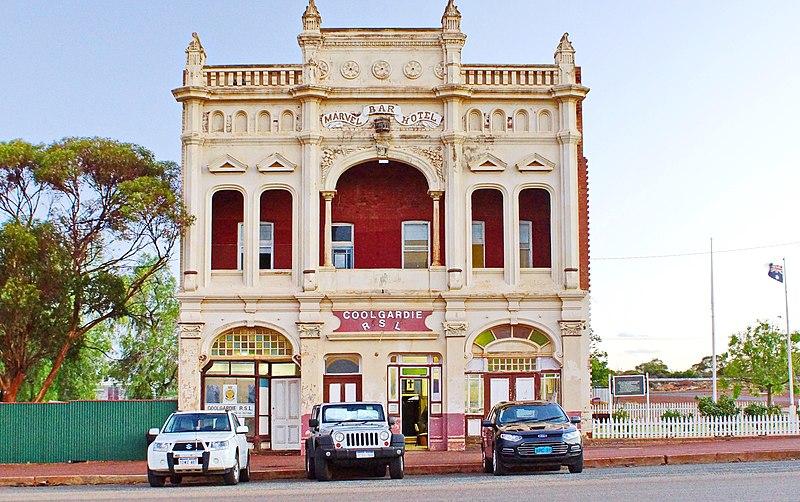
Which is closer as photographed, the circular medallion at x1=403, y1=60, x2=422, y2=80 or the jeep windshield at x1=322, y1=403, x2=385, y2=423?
the jeep windshield at x1=322, y1=403, x2=385, y2=423

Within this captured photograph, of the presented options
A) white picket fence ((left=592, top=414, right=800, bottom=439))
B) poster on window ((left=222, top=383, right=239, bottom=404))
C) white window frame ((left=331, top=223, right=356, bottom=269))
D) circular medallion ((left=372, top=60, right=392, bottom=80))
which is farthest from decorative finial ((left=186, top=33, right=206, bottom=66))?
white picket fence ((left=592, top=414, right=800, bottom=439))

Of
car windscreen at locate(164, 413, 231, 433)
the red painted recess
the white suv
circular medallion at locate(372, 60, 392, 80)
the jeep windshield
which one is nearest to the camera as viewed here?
the white suv

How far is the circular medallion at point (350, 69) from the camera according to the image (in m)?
31.5

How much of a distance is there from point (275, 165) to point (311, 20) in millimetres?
4351

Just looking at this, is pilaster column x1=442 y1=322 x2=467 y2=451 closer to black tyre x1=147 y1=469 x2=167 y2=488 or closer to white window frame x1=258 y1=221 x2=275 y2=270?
white window frame x1=258 y1=221 x2=275 y2=270

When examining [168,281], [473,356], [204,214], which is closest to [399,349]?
[473,356]

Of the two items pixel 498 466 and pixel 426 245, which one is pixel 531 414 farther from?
pixel 426 245

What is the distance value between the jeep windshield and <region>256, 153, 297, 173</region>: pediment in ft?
31.4

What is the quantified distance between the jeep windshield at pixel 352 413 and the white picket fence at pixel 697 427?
9748mm

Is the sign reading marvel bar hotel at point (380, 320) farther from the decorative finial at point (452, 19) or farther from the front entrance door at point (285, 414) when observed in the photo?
the decorative finial at point (452, 19)

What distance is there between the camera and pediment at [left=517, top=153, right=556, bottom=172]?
3109 cm

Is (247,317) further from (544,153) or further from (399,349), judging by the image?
(544,153)

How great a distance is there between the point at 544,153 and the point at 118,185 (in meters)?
12.1

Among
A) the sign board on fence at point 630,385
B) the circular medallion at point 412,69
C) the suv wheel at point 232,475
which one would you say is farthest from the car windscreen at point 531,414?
the sign board on fence at point 630,385
